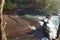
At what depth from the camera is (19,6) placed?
5.49 ft

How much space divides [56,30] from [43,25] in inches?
5.6

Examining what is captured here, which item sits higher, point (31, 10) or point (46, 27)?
point (31, 10)

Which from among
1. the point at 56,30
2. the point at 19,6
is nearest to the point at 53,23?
the point at 56,30

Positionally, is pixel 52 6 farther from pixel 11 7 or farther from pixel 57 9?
pixel 11 7

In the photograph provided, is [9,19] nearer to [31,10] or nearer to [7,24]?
[7,24]

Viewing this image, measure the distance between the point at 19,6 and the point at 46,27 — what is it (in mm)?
350

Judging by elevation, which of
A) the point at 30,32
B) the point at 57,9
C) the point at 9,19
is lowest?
the point at 30,32

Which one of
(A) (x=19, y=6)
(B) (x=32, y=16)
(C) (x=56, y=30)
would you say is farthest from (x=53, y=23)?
(A) (x=19, y=6)

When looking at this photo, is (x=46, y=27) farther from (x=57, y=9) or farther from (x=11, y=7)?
(x=11, y=7)

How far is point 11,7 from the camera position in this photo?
5.44 ft

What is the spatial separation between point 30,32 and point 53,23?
25 centimetres

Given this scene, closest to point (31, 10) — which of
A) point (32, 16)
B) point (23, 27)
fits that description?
point (32, 16)

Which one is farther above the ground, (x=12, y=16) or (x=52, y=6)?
(x=52, y=6)

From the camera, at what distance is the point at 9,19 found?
1676 millimetres
